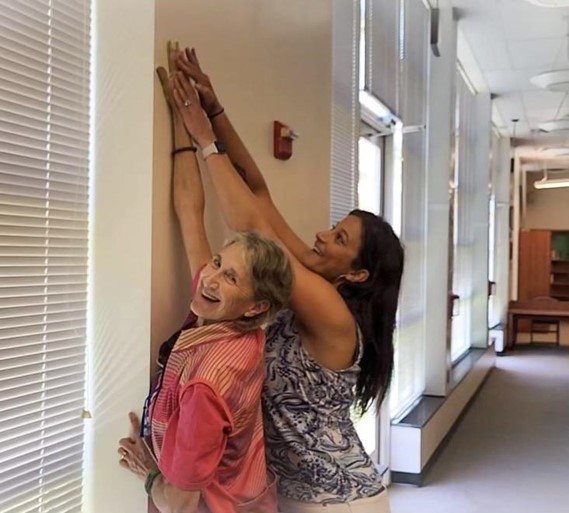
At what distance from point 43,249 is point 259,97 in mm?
935

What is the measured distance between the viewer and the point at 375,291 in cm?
182

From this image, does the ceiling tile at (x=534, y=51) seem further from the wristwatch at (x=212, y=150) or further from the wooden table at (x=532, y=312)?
the wooden table at (x=532, y=312)

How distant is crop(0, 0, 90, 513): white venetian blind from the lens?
1396mm

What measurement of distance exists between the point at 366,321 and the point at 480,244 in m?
7.49

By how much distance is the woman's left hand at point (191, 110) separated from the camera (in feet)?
5.41

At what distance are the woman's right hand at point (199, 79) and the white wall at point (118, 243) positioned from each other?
0.09 metres

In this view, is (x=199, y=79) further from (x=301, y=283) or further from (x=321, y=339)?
(x=321, y=339)

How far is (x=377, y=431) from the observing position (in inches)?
174

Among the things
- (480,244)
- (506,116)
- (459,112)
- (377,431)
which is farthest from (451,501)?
(506,116)

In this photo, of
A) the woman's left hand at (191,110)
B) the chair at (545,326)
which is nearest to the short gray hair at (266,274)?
the woman's left hand at (191,110)

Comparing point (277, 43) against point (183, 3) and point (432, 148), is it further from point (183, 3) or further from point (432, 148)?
point (432, 148)

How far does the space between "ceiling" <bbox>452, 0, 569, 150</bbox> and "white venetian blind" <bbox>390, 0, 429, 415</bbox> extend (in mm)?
668

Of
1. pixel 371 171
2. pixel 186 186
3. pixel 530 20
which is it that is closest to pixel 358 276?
pixel 186 186

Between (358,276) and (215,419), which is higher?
(358,276)
